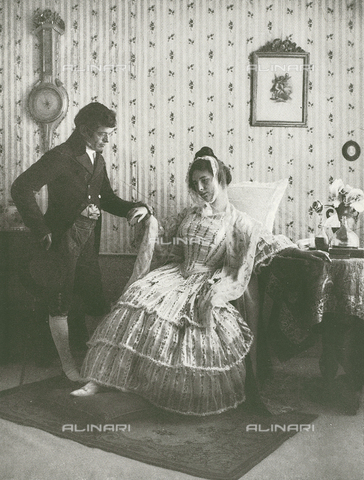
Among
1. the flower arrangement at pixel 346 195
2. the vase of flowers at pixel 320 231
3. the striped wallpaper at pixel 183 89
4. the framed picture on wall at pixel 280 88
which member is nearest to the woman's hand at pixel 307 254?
the vase of flowers at pixel 320 231

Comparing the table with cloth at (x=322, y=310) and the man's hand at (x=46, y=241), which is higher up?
the man's hand at (x=46, y=241)

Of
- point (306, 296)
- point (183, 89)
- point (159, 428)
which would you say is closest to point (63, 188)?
point (183, 89)

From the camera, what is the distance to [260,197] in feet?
10.5

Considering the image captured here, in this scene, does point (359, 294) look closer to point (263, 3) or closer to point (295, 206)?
point (295, 206)

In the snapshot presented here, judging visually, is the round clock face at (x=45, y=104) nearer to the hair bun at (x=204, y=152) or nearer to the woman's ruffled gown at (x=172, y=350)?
the hair bun at (x=204, y=152)

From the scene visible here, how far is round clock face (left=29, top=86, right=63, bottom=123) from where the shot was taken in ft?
8.73

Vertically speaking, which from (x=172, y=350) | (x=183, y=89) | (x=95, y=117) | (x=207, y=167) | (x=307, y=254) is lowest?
(x=172, y=350)

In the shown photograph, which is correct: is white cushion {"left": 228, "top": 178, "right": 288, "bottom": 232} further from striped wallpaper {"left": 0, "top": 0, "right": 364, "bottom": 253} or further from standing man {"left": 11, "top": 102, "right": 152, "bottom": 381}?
standing man {"left": 11, "top": 102, "right": 152, "bottom": 381}

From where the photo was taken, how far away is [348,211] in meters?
3.08

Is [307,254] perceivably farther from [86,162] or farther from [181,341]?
[86,162]

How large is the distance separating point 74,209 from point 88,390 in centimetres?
104

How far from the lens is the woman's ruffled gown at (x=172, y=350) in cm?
258

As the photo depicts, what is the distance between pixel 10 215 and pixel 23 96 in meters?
0.67

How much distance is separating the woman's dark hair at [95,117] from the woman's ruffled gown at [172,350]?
3.18 ft
